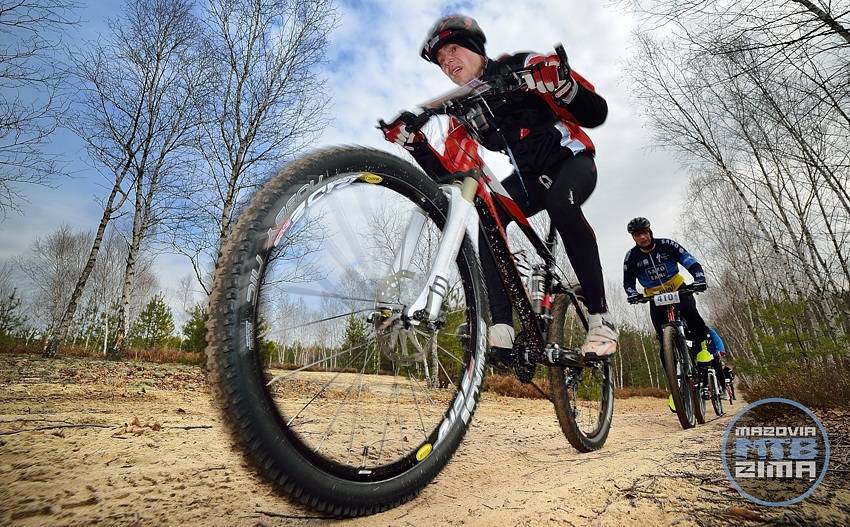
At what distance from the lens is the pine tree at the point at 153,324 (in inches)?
1415

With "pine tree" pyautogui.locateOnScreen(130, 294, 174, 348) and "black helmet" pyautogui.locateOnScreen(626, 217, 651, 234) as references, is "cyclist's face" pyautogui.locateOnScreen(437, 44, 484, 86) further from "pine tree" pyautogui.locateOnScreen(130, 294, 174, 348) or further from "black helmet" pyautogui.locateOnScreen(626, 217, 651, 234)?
"pine tree" pyautogui.locateOnScreen(130, 294, 174, 348)

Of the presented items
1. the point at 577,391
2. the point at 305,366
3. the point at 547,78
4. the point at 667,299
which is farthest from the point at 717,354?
the point at 305,366

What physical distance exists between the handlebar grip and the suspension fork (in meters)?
0.65

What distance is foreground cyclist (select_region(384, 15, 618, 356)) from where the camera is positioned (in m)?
2.22

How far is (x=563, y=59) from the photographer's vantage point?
1.86 meters

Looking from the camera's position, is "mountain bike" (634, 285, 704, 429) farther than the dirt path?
Yes

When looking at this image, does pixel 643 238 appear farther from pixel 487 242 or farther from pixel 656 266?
pixel 487 242

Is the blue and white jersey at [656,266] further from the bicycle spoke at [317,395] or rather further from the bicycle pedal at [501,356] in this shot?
the bicycle spoke at [317,395]

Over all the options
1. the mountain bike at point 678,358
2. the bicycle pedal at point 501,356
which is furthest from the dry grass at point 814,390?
the bicycle pedal at point 501,356

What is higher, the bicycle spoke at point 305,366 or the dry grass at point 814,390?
the bicycle spoke at point 305,366

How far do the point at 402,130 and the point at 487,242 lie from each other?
80 cm

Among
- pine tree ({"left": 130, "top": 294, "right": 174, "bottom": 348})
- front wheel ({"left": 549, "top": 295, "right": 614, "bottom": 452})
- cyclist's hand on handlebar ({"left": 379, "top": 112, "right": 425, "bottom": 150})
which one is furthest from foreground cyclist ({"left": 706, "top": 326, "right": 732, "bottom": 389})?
pine tree ({"left": 130, "top": 294, "right": 174, "bottom": 348})

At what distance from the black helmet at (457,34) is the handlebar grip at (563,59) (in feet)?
2.02

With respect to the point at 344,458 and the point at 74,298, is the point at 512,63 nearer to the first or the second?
the point at 344,458
